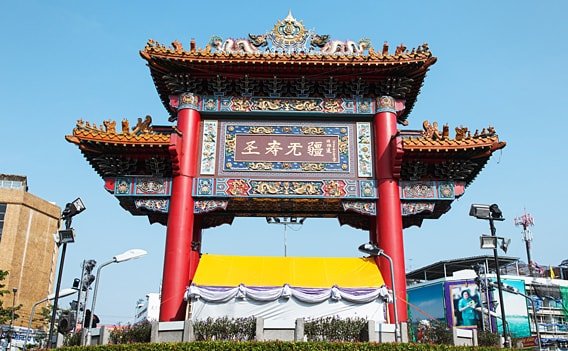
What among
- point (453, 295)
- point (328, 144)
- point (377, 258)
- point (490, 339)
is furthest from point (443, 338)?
point (453, 295)

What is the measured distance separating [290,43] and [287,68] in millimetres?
1500

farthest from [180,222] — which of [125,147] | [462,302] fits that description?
[462,302]

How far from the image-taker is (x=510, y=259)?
60.8 m

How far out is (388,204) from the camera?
627 inches

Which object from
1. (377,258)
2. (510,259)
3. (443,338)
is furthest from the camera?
(510,259)

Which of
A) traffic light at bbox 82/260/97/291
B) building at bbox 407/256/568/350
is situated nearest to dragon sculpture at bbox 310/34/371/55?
traffic light at bbox 82/260/97/291

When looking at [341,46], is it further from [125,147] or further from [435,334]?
[435,334]

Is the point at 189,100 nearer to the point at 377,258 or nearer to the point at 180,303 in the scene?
the point at 180,303

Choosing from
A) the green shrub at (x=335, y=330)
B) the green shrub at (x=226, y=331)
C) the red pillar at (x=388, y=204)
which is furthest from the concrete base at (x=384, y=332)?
the green shrub at (x=226, y=331)

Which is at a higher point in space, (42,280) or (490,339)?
(42,280)

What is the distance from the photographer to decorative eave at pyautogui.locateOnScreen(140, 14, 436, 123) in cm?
1666

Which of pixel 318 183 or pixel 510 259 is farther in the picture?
pixel 510 259

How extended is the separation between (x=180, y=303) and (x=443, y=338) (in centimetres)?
682

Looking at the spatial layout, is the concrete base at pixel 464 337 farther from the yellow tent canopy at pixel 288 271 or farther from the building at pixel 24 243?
the building at pixel 24 243
